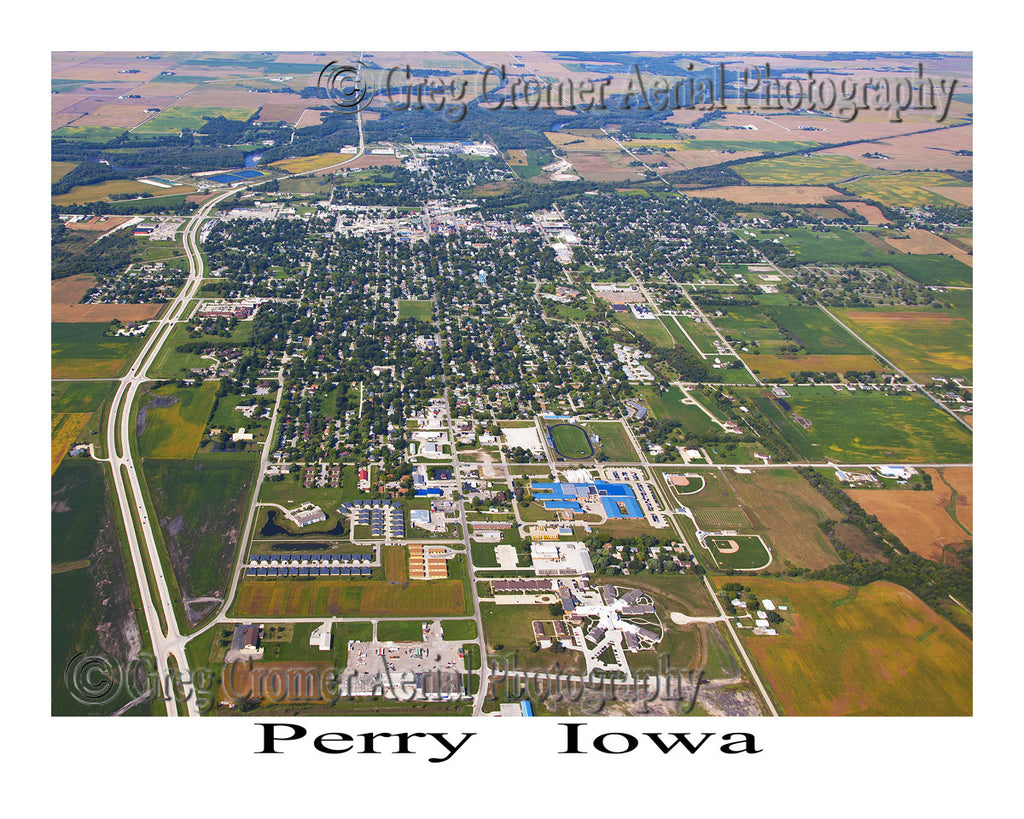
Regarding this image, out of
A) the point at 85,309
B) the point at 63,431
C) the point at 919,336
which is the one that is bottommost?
the point at 63,431

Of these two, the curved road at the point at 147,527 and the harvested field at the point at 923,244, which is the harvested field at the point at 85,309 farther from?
the harvested field at the point at 923,244

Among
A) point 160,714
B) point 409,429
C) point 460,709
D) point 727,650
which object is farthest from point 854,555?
point 160,714

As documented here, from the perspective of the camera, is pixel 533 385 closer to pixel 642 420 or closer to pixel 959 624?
pixel 642 420

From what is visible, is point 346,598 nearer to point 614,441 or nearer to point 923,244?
point 614,441

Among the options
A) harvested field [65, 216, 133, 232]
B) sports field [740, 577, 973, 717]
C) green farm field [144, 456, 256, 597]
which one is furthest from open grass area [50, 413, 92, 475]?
sports field [740, 577, 973, 717]

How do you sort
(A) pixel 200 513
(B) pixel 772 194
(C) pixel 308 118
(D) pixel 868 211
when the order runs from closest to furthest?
(A) pixel 200 513 < (D) pixel 868 211 < (B) pixel 772 194 < (C) pixel 308 118

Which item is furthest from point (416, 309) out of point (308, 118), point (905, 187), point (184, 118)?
point (184, 118)
